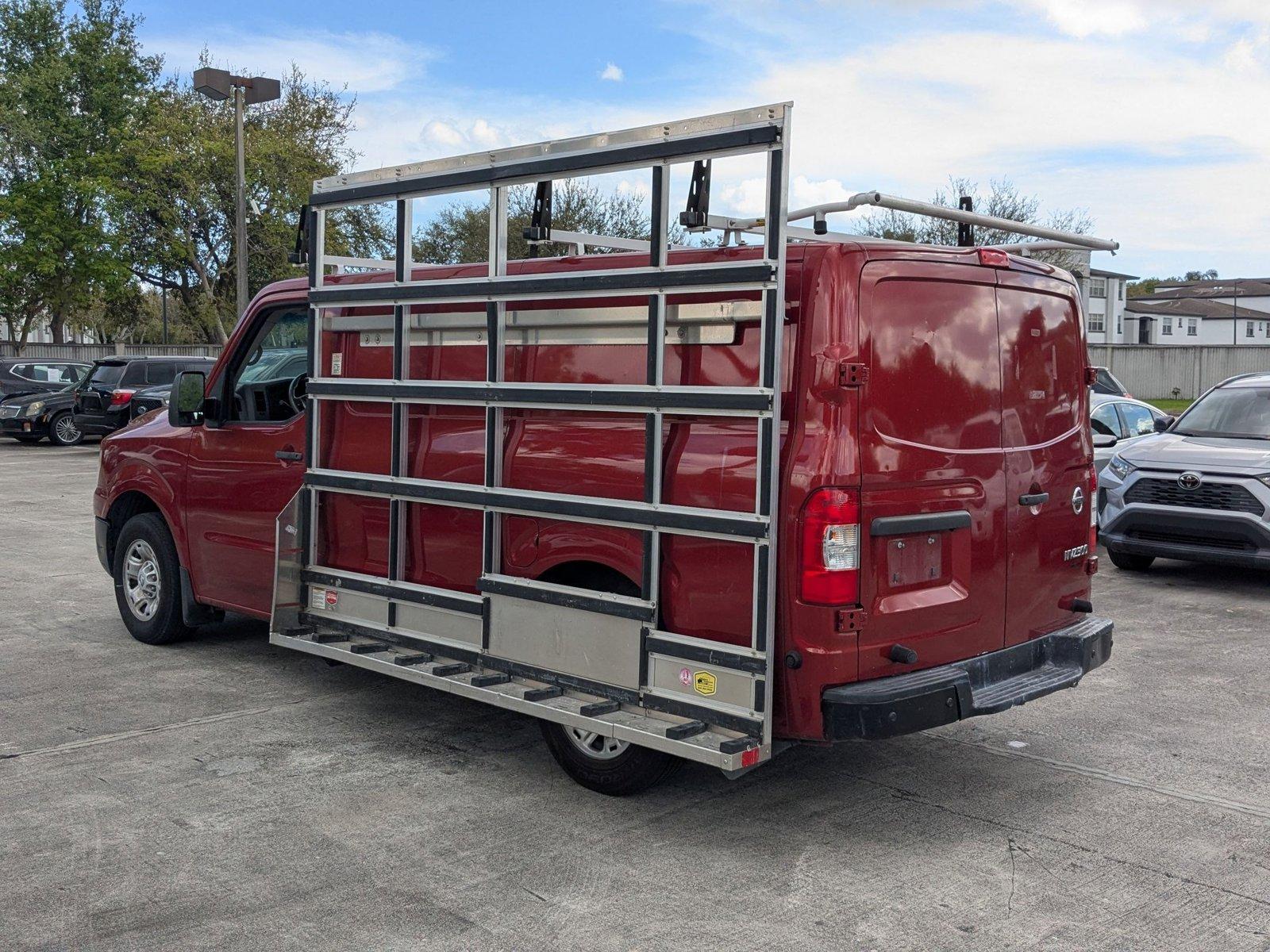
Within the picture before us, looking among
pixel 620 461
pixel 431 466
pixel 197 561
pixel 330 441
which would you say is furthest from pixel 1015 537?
pixel 197 561

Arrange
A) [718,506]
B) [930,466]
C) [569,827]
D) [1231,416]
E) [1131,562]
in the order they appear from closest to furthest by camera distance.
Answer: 1. [718,506]
2. [930,466]
3. [569,827]
4. [1231,416]
5. [1131,562]

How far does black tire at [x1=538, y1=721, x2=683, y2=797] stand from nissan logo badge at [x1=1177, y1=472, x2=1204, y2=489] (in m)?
6.48

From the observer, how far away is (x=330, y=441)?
6340 mm

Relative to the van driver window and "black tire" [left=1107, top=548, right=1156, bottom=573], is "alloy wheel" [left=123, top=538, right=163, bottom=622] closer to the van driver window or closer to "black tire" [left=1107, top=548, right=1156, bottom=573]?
the van driver window

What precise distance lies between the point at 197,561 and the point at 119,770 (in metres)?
2.00

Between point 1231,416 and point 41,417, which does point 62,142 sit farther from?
point 1231,416

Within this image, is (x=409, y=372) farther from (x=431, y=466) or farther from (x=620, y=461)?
(x=620, y=461)

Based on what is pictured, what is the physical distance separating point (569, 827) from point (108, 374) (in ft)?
78.1

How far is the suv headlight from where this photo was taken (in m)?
10.6

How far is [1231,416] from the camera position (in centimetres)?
1110

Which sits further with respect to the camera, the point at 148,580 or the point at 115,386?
the point at 115,386

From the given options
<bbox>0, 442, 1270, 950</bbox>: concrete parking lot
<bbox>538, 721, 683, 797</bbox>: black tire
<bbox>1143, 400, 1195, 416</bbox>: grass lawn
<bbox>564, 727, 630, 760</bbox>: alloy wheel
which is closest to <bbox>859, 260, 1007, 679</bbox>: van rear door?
<bbox>0, 442, 1270, 950</bbox>: concrete parking lot

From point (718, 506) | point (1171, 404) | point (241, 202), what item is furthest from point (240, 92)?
point (1171, 404)

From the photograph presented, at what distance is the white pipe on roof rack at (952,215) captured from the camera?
477 centimetres
